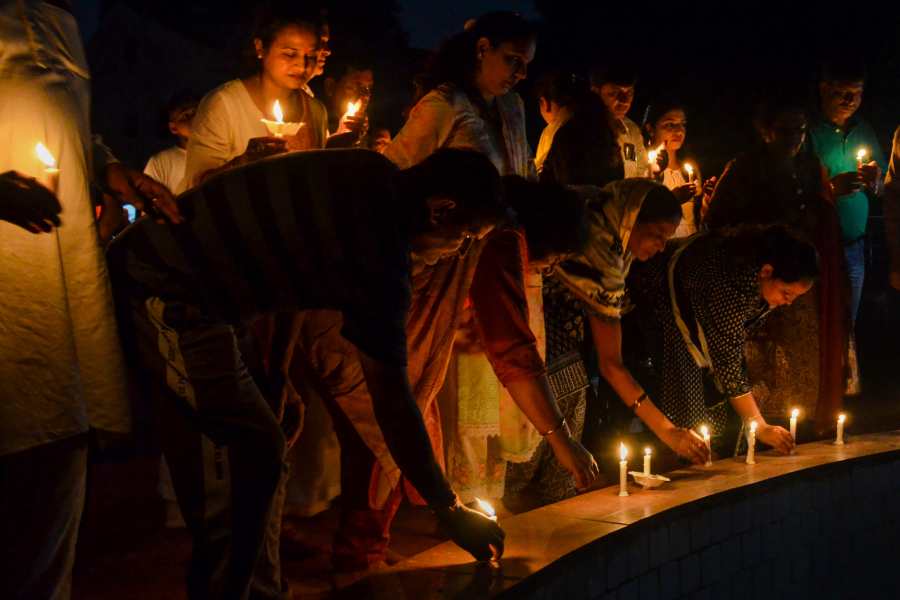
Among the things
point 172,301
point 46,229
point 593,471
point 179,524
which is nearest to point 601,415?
point 593,471

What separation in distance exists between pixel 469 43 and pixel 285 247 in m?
1.92

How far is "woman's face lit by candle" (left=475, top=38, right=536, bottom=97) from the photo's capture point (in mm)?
4434

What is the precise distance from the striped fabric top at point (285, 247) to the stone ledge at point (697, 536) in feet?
3.28

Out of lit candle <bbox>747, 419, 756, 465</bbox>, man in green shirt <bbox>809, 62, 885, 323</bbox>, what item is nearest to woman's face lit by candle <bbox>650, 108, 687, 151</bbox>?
man in green shirt <bbox>809, 62, 885, 323</bbox>

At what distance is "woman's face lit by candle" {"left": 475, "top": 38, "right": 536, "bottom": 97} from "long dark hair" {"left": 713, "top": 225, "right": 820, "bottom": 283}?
163 centimetres

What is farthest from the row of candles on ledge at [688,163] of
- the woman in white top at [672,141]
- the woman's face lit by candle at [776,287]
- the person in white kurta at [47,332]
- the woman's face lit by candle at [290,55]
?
the person in white kurta at [47,332]

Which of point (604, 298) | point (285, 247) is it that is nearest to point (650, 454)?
point (604, 298)

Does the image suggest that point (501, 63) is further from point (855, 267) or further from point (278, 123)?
point (855, 267)

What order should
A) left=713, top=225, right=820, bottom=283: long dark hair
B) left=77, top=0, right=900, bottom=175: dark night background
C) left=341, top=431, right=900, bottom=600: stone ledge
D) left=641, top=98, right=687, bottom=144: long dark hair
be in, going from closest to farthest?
1. left=341, top=431, right=900, bottom=600: stone ledge
2. left=713, top=225, right=820, bottom=283: long dark hair
3. left=641, top=98, right=687, bottom=144: long dark hair
4. left=77, top=0, right=900, bottom=175: dark night background

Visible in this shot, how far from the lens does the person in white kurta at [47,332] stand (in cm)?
271

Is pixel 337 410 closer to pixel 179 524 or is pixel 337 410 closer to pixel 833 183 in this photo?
pixel 179 524

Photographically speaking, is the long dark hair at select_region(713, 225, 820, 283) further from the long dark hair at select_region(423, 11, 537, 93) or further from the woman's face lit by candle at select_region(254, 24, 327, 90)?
the woman's face lit by candle at select_region(254, 24, 327, 90)

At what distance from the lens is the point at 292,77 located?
13.3ft

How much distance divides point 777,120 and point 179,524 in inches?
162
